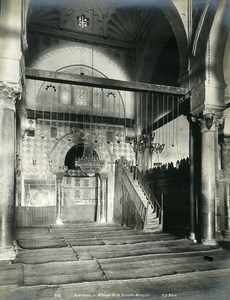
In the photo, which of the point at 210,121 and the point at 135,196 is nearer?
the point at 210,121

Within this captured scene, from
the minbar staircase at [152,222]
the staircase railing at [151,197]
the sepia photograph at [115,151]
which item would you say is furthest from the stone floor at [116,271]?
the staircase railing at [151,197]

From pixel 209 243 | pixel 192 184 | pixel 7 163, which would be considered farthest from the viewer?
pixel 192 184

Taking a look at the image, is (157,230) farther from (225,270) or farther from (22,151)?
(22,151)

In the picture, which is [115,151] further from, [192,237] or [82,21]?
[192,237]

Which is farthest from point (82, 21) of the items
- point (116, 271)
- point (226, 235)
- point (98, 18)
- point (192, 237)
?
point (116, 271)

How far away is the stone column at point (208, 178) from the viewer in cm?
A: 691

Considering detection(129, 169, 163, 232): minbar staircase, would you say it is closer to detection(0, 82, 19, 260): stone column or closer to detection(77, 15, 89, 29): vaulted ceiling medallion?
detection(0, 82, 19, 260): stone column

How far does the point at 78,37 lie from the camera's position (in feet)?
44.7

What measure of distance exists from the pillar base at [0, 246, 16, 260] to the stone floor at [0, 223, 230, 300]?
161mm

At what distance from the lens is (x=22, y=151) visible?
12664 mm

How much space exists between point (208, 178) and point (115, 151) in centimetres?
740

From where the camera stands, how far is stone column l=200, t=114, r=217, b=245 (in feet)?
22.7

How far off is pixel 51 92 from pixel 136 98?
13.2ft

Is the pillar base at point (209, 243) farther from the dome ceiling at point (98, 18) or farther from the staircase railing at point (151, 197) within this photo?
the dome ceiling at point (98, 18)
